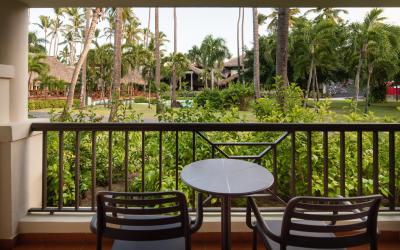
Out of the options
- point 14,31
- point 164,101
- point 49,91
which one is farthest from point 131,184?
point 49,91

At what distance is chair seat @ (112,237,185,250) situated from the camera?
1.65 metres

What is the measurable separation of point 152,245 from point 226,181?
48 cm

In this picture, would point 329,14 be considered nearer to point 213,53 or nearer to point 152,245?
point 213,53

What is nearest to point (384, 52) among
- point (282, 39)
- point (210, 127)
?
point (282, 39)

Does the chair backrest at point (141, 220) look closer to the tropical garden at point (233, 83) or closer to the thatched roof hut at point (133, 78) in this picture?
the tropical garden at point (233, 83)

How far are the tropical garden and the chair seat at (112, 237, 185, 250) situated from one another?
1396mm

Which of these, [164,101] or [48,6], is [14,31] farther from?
[164,101]

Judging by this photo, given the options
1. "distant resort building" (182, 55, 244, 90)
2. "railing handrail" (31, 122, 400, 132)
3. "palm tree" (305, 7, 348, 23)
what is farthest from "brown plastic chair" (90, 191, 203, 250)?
"distant resort building" (182, 55, 244, 90)

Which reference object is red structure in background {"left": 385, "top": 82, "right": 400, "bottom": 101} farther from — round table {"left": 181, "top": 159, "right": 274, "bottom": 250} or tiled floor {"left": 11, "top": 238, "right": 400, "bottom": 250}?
round table {"left": 181, "top": 159, "right": 274, "bottom": 250}

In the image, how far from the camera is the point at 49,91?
28562mm

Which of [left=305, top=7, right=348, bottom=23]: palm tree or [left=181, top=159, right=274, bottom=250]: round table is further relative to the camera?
[left=305, top=7, right=348, bottom=23]: palm tree

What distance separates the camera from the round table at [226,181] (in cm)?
159

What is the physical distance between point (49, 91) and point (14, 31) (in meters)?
28.2

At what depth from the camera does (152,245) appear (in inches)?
65.9
